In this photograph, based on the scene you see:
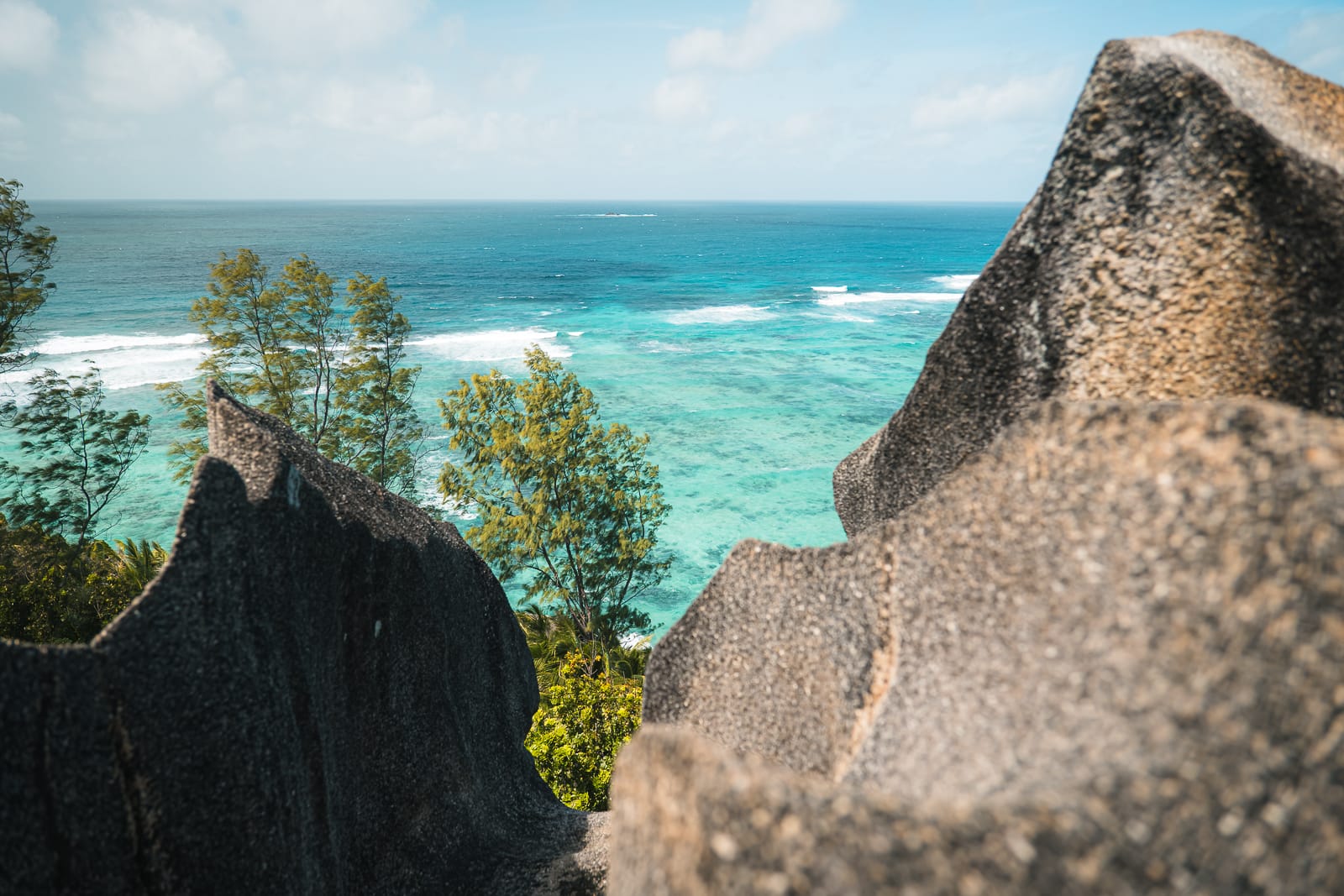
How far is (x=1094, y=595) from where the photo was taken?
3811 millimetres

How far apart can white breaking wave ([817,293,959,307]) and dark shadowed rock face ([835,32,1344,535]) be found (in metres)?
85.3

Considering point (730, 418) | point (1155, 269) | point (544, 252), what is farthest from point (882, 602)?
point (544, 252)

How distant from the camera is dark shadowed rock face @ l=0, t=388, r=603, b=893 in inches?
177

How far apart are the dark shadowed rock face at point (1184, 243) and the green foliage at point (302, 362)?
72.9 feet

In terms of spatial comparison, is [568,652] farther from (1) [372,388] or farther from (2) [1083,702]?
(2) [1083,702]

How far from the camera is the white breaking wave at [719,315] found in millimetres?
77625

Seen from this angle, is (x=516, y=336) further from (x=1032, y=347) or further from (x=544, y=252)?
(x=544, y=252)

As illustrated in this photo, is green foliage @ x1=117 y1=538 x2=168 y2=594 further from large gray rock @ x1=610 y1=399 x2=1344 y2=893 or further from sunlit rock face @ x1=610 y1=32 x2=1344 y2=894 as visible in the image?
large gray rock @ x1=610 y1=399 x2=1344 y2=893

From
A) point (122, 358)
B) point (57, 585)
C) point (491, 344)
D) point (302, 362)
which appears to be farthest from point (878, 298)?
point (57, 585)

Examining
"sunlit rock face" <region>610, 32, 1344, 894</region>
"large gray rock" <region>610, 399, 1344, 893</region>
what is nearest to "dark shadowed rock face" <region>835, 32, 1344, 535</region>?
"sunlit rock face" <region>610, 32, 1344, 894</region>

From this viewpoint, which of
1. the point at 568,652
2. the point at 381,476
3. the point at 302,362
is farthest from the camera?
the point at 381,476

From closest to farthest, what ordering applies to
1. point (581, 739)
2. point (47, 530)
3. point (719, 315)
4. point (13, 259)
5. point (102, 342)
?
point (581, 739)
point (13, 259)
point (47, 530)
point (102, 342)
point (719, 315)

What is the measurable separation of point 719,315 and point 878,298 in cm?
2632

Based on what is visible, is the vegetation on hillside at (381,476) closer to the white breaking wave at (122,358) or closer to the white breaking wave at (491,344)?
the white breaking wave at (122,358)
